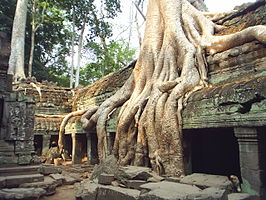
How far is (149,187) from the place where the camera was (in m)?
3.16

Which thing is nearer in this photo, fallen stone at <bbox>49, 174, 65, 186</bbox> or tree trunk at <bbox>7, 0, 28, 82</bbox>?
fallen stone at <bbox>49, 174, 65, 186</bbox>

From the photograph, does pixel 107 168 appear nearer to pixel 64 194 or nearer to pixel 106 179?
pixel 106 179

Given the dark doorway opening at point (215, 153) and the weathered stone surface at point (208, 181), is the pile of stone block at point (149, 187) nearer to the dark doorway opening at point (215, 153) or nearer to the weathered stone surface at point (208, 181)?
the weathered stone surface at point (208, 181)

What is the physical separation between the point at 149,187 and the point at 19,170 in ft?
8.06

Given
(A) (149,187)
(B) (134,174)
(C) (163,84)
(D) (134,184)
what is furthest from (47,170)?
(C) (163,84)

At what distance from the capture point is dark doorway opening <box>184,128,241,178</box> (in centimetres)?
557

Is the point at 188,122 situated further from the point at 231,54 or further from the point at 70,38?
the point at 70,38

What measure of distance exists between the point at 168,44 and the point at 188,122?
8.27 feet

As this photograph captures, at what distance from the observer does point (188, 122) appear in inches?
169

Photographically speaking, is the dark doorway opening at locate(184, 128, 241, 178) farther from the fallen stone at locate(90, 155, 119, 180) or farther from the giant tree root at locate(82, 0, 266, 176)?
the fallen stone at locate(90, 155, 119, 180)

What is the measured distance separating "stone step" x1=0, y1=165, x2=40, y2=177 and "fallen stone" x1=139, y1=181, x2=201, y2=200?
229 cm

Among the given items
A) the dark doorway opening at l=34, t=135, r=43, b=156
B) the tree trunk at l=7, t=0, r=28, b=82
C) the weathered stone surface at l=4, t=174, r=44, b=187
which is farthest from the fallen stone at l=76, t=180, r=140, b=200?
the tree trunk at l=7, t=0, r=28, b=82

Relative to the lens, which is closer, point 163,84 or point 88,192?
point 88,192

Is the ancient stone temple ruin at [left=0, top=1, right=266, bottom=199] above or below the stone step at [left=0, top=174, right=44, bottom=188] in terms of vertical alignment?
above
